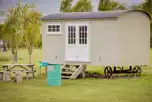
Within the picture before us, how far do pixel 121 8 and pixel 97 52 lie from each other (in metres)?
1.23

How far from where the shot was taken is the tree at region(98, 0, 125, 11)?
8.74m

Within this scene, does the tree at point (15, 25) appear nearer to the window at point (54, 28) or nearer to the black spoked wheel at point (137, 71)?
the window at point (54, 28)

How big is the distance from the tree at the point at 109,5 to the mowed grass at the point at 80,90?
151 centimetres

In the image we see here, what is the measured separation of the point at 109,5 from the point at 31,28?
1724 mm

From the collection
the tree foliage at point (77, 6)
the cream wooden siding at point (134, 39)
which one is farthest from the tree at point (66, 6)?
the cream wooden siding at point (134, 39)

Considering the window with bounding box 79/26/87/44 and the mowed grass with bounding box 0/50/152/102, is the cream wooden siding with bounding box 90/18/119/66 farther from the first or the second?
the mowed grass with bounding box 0/50/152/102

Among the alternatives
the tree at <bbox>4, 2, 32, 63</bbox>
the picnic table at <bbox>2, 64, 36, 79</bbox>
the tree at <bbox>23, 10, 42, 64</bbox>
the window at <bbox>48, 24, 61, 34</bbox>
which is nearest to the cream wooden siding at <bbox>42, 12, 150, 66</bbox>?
the window at <bbox>48, 24, 61, 34</bbox>

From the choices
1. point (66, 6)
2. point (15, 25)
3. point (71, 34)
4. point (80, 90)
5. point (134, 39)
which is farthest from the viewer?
point (71, 34)

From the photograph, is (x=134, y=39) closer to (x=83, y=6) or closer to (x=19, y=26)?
(x=83, y=6)

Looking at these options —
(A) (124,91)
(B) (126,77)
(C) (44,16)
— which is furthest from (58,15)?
(A) (124,91)

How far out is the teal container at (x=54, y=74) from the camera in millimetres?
8109

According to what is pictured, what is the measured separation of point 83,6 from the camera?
30.3ft

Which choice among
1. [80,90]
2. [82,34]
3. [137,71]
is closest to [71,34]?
[82,34]

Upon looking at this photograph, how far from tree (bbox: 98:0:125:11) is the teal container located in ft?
5.19
